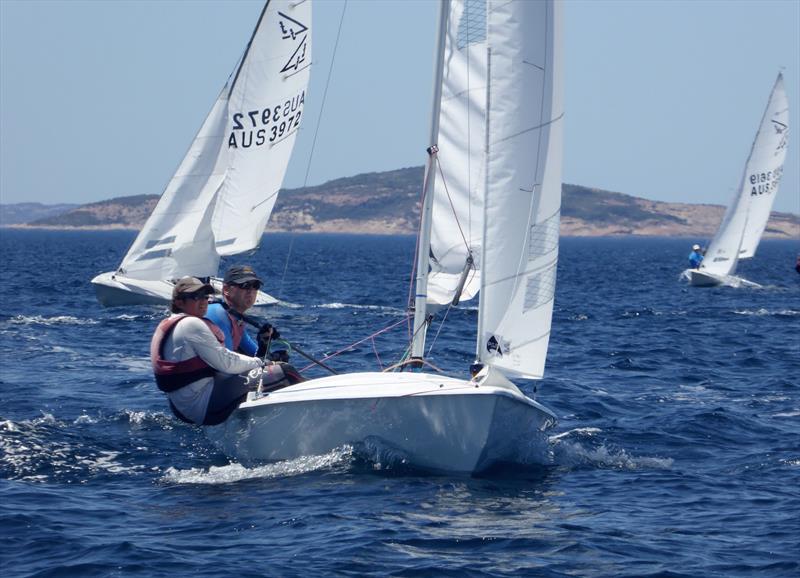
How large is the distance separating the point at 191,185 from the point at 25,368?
8.30 m

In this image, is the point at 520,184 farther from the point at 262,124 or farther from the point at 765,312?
the point at 765,312

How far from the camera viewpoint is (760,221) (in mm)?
42156

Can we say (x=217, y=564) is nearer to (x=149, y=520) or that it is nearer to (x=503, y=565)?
(x=149, y=520)

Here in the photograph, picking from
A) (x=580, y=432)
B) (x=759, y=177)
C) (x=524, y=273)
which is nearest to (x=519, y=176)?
(x=524, y=273)

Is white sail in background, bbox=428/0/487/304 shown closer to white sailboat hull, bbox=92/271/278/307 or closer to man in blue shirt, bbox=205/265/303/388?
man in blue shirt, bbox=205/265/303/388

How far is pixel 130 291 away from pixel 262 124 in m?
5.32

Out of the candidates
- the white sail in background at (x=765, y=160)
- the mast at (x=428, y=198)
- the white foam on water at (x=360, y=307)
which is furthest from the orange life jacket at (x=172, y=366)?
the white sail in background at (x=765, y=160)

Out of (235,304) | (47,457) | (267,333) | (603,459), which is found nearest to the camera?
(47,457)

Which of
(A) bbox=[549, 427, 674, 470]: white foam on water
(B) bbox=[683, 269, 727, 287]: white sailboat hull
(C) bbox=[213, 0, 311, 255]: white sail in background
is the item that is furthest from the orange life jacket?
(B) bbox=[683, 269, 727, 287]: white sailboat hull

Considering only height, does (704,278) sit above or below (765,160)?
below

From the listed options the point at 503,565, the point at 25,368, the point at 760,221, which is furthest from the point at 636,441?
the point at 760,221

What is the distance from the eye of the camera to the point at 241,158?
21.9m

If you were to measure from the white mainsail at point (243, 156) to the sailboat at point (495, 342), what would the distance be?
38.7 ft

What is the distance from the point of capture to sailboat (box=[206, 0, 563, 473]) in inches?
372
